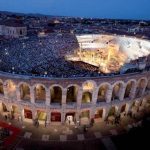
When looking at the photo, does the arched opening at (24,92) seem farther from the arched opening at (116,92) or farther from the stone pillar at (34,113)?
the arched opening at (116,92)

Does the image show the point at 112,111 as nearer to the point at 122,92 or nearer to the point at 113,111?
the point at 113,111

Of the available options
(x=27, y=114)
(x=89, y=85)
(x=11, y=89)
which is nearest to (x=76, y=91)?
(x=89, y=85)

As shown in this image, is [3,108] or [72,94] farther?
[3,108]

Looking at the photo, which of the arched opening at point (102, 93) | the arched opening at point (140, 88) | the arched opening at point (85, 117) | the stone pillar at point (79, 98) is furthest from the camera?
the arched opening at point (140, 88)

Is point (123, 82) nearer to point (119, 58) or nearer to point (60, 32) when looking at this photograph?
point (119, 58)

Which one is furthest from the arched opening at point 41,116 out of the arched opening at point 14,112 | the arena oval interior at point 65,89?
the arched opening at point 14,112

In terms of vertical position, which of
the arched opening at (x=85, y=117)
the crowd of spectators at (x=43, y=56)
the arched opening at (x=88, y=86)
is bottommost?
the arched opening at (x=85, y=117)
